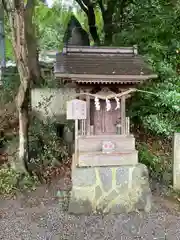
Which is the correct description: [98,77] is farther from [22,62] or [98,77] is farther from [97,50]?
[22,62]

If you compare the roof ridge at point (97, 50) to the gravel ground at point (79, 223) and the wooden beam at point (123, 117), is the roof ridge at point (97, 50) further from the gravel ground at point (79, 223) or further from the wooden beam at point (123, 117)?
the gravel ground at point (79, 223)

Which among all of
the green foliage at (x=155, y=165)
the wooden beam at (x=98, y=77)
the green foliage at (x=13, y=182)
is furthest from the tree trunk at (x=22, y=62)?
the green foliage at (x=155, y=165)

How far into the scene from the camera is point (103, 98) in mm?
4898

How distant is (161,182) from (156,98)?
77.9 inches

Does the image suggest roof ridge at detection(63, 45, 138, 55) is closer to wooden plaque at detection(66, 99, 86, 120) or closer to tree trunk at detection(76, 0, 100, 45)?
wooden plaque at detection(66, 99, 86, 120)

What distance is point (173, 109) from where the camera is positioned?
22.5 ft

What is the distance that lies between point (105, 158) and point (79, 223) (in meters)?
1.17

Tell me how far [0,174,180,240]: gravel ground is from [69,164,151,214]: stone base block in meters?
0.17

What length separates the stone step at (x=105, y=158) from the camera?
16.7 feet

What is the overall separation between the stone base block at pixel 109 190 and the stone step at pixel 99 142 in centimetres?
36

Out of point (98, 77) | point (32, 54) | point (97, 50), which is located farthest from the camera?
point (32, 54)

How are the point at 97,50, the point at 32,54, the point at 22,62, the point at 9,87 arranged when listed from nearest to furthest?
the point at 97,50
the point at 22,62
the point at 32,54
the point at 9,87

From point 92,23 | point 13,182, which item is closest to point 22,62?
point 13,182

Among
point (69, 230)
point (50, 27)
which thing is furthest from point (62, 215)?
point (50, 27)
